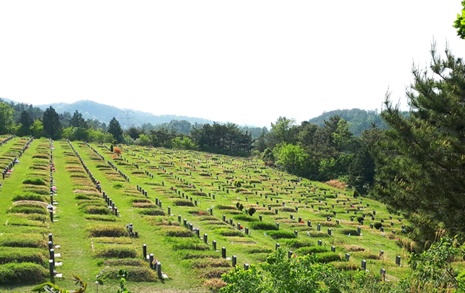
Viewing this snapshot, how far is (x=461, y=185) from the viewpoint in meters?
19.1

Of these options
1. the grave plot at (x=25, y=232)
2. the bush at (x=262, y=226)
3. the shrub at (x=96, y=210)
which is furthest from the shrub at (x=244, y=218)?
the grave plot at (x=25, y=232)

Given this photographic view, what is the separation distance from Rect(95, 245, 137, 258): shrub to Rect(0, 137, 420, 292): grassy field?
0.06 meters

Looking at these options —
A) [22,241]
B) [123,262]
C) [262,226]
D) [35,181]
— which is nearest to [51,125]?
[35,181]

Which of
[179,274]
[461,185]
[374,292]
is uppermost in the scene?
[461,185]

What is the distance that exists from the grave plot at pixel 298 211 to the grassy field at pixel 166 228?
15 cm

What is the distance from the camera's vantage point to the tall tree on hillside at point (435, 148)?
19109 millimetres

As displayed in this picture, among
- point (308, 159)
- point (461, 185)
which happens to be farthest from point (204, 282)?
point (308, 159)

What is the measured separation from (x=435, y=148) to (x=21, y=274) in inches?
822

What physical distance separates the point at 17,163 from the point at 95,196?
25.0 metres

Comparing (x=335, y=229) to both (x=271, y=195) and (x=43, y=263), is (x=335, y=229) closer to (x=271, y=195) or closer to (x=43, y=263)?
(x=271, y=195)

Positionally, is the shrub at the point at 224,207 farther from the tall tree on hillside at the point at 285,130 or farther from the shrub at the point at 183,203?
the tall tree on hillside at the point at 285,130

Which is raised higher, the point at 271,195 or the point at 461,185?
the point at 461,185

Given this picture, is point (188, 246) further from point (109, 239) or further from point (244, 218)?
point (244, 218)

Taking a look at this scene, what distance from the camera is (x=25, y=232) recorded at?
24.7m
